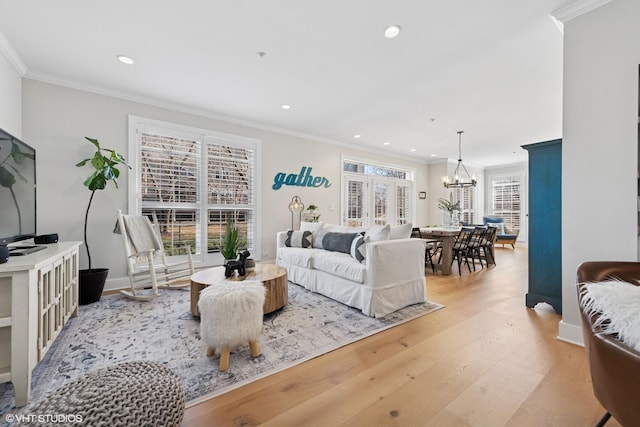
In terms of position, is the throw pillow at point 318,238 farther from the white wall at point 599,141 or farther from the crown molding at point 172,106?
the white wall at point 599,141

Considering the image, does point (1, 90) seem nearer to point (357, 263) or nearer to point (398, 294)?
point (357, 263)

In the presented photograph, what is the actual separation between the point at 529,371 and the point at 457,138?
5.01 metres

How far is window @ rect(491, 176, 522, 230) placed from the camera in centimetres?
856

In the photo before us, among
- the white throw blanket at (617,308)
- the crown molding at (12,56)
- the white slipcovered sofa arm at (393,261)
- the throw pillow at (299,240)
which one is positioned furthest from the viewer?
the throw pillow at (299,240)

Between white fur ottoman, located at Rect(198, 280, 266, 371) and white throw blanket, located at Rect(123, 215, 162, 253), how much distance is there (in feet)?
6.42

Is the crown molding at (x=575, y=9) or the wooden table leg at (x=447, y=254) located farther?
the wooden table leg at (x=447, y=254)

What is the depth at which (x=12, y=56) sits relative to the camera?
2711mm

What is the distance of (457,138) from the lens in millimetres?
5699

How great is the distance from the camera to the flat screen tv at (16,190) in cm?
174

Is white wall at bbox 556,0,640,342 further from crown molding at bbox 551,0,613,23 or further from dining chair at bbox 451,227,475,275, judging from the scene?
dining chair at bbox 451,227,475,275

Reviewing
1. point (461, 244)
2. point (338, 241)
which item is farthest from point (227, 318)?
point (461, 244)

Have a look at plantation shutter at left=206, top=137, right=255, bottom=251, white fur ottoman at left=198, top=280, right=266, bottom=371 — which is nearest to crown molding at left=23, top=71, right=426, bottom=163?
plantation shutter at left=206, top=137, right=255, bottom=251

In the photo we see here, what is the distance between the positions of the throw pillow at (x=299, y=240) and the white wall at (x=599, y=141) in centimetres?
285

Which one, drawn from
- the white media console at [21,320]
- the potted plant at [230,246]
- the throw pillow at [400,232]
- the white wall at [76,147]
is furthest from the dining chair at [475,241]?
the white media console at [21,320]
